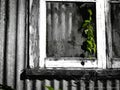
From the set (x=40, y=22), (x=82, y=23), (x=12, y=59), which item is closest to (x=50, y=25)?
(x=40, y=22)

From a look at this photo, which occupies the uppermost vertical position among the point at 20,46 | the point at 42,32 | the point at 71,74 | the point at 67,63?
the point at 42,32

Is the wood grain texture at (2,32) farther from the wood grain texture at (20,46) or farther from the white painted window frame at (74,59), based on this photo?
the white painted window frame at (74,59)

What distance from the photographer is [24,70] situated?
15.6 ft

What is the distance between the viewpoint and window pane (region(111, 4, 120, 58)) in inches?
200

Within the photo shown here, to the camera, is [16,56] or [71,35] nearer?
[16,56]

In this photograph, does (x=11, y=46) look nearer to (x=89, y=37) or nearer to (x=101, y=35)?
(x=89, y=37)

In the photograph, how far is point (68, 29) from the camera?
198 inches

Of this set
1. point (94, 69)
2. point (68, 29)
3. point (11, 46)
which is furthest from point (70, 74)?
point (11, 46)

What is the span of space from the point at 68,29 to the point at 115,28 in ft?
2.88

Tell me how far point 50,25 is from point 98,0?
100 centimetres

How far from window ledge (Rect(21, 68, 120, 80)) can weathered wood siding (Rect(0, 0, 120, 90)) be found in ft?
0.24

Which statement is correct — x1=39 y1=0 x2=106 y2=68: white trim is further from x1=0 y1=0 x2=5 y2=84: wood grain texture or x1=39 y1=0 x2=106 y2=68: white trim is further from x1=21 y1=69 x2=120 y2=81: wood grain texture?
x1=0 y1=0 x2=5 y2=84: wood grain texture

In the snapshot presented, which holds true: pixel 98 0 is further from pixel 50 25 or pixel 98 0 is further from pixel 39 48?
pixel 39 48

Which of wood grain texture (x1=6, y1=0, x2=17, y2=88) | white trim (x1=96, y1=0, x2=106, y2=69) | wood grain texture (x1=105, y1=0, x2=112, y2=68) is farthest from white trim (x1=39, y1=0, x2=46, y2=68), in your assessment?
wood grain texture (x1=105, y1=0, x2=112, y2=68)
